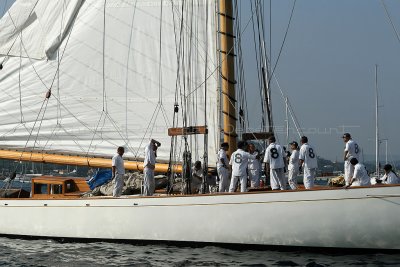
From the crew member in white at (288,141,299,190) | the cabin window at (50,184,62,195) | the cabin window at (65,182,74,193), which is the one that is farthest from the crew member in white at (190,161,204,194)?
the cabin window at (50,184,62,195)

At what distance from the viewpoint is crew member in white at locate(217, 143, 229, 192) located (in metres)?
20.1

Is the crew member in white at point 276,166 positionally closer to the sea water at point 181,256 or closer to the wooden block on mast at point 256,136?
the sea water at point 181,256

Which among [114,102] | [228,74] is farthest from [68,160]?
[228,74]

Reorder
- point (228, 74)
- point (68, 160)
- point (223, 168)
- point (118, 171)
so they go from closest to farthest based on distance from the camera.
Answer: point (223, 168), point (118, 171), point (228, 74), point (68, 160)

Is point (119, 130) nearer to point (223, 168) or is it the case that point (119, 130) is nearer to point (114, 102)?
point (114, 102)

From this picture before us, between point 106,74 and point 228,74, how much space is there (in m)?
3.97

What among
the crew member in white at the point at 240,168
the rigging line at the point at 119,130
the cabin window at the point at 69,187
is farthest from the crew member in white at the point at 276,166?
the cabin window at the point at 69,187

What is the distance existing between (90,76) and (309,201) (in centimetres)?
853

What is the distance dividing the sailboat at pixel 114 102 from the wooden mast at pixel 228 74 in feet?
0.09

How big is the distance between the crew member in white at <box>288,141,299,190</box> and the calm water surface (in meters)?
1.93

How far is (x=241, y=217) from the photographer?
18.6 metres

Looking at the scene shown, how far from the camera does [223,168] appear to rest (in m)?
20.1

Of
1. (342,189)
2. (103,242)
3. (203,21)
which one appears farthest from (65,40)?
(342,189)

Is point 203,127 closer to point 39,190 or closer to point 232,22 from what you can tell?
point 232,22
